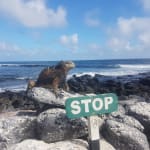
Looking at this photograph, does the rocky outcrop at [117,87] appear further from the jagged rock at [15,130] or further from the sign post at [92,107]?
the sign post at [92,107]

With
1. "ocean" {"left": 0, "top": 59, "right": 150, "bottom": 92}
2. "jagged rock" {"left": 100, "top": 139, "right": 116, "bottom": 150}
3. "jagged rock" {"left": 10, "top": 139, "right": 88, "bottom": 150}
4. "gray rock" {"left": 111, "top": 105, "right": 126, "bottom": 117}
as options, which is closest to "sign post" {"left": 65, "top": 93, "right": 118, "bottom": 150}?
"jagged rock" {"left": 10, "top": 139, "right": 88, "bottom": 150}

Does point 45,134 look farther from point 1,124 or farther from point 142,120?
point 142,120

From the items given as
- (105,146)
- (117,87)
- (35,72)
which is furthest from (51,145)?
(35,72)

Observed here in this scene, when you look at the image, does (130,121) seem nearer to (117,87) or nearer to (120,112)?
(120,112)

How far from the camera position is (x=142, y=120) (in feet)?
21.3

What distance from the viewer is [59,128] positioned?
18.7 ft

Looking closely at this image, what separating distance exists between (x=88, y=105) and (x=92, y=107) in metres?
0.06

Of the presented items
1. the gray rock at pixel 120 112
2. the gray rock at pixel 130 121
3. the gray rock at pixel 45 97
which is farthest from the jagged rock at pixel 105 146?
the gray rock at pixel 45 97

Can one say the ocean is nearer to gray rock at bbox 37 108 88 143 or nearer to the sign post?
gray rock at bbox 37 108 88 143

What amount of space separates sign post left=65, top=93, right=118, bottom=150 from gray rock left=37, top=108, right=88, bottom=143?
1.26 m

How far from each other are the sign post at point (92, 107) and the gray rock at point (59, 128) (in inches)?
49.8

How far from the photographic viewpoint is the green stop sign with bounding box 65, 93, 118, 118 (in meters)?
4.27

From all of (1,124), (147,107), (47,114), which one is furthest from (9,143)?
(147,107)

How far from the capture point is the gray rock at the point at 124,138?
18.7ft
